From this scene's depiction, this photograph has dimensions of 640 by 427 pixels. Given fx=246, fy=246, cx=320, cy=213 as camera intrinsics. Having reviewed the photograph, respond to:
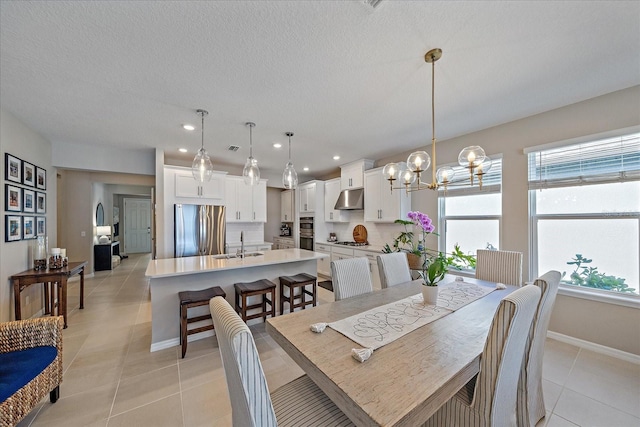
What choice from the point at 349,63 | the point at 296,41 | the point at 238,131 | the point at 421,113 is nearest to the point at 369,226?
the point at 421,113

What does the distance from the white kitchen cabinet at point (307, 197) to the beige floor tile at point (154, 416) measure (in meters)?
4.49

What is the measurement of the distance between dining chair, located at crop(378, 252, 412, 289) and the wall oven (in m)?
3.45

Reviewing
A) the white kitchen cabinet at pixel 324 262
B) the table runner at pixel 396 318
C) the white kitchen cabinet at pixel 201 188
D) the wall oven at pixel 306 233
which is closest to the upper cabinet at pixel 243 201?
the white kitchen cabinet at pixel 201 188

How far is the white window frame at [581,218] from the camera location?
2.40m

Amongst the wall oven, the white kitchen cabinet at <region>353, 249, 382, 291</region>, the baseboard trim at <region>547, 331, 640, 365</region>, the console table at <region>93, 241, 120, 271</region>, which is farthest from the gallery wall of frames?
the baseboard trim at <region>547, 331, 640, 365</region>

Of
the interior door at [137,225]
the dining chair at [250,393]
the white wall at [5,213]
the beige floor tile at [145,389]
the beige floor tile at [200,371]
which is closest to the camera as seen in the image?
the dining chair at [250,393]

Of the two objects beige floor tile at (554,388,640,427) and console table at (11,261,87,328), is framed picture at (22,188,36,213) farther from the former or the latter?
beige floor tile at (554,388,640,427)

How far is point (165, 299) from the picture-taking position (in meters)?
2.66

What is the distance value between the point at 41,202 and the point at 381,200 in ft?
17.4

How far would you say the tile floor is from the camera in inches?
67.2

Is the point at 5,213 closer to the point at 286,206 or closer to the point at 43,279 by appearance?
the point at 43,279

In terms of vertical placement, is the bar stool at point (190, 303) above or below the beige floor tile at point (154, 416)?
above

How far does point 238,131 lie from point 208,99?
3.04 feet

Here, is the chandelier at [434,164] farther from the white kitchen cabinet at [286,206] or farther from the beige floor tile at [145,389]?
the white kitchen cabinet at [286,206]
